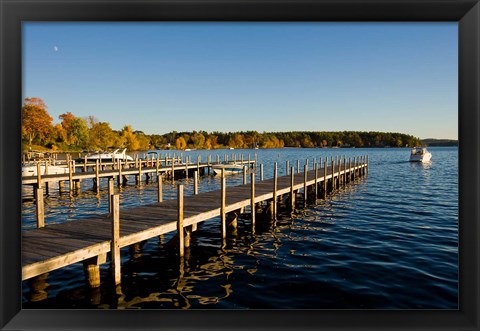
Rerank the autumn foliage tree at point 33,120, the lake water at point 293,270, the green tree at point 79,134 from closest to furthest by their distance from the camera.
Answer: the lake water at point 293,270
the autumn foliage tree at point 33,120
the green tree at point 79,134

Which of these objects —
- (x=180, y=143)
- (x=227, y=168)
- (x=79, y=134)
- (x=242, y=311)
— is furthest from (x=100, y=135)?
(x=242, y=311)

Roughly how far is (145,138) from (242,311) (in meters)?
102

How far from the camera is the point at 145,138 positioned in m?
101

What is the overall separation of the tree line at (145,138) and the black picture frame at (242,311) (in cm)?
4923

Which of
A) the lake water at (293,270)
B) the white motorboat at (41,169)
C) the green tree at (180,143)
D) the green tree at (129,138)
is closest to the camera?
the lake water at (293,270)

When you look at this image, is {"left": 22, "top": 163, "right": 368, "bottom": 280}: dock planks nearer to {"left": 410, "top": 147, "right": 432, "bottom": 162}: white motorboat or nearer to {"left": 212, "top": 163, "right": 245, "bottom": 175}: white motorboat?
{"left": 212, "top": 163, "right": 245, "bottom": 175}: white motorboat

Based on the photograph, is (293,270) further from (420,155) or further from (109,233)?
(420,155)

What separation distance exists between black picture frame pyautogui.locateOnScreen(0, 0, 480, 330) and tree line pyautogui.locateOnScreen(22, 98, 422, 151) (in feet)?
162

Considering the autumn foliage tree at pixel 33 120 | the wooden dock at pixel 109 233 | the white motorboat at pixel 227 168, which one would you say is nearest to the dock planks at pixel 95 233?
the wooden dock at pixel 109 233

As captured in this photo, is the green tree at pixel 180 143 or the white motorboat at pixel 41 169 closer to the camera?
the white motorboat at pixel 41 169

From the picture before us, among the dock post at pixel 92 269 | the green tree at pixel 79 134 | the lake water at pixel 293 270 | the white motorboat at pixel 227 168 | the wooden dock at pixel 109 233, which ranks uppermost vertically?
the green tree at pixel 79 134

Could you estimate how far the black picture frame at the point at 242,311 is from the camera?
365cm

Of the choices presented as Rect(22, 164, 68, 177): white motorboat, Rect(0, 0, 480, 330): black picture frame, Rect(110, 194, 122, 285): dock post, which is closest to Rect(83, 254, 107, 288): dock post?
Rect(110, 194, 122, 285): dock post

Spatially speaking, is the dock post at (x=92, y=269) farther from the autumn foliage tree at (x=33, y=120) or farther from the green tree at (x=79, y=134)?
the green tree at (x=79, y=134)
